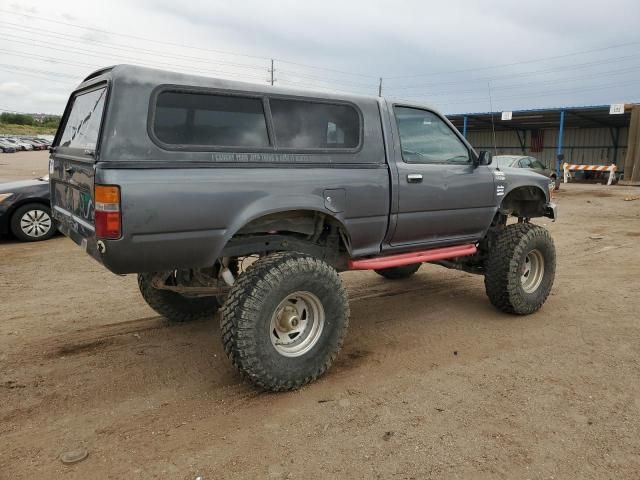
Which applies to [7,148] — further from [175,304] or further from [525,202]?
[525,202]

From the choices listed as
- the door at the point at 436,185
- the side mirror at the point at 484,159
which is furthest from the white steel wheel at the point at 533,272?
the side mirror at the point at 484,159

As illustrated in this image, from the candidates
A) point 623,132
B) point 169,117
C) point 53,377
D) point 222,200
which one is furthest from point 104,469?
point 623,132

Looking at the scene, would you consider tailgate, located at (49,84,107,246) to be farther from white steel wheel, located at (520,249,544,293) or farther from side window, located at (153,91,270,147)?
white steel wheel, located at (520,249,544,293)

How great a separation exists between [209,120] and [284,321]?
1.41 meters

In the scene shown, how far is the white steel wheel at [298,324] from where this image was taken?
3.43m

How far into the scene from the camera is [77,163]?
318cm

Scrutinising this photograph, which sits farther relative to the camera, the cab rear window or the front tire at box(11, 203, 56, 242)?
the front tire at box(11, 203, 56, 242)

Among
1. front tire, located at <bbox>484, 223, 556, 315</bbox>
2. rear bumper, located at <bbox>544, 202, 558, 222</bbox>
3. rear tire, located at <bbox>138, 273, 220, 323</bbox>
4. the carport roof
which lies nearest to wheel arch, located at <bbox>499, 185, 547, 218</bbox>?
rear bumper, located at <bbox>544, 202, 558, 222</bbox>

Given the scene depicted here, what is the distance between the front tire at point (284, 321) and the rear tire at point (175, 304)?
1.36m

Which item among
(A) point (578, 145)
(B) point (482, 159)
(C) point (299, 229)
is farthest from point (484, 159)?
(A) point (578, 145)

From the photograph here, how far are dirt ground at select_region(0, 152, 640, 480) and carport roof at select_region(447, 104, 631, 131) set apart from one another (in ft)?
65.8

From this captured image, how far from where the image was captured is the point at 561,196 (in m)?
17.9

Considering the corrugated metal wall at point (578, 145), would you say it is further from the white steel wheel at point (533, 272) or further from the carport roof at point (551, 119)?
the white steel wheel at point (533, 272)

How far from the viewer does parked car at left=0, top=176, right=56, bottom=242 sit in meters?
8.09
